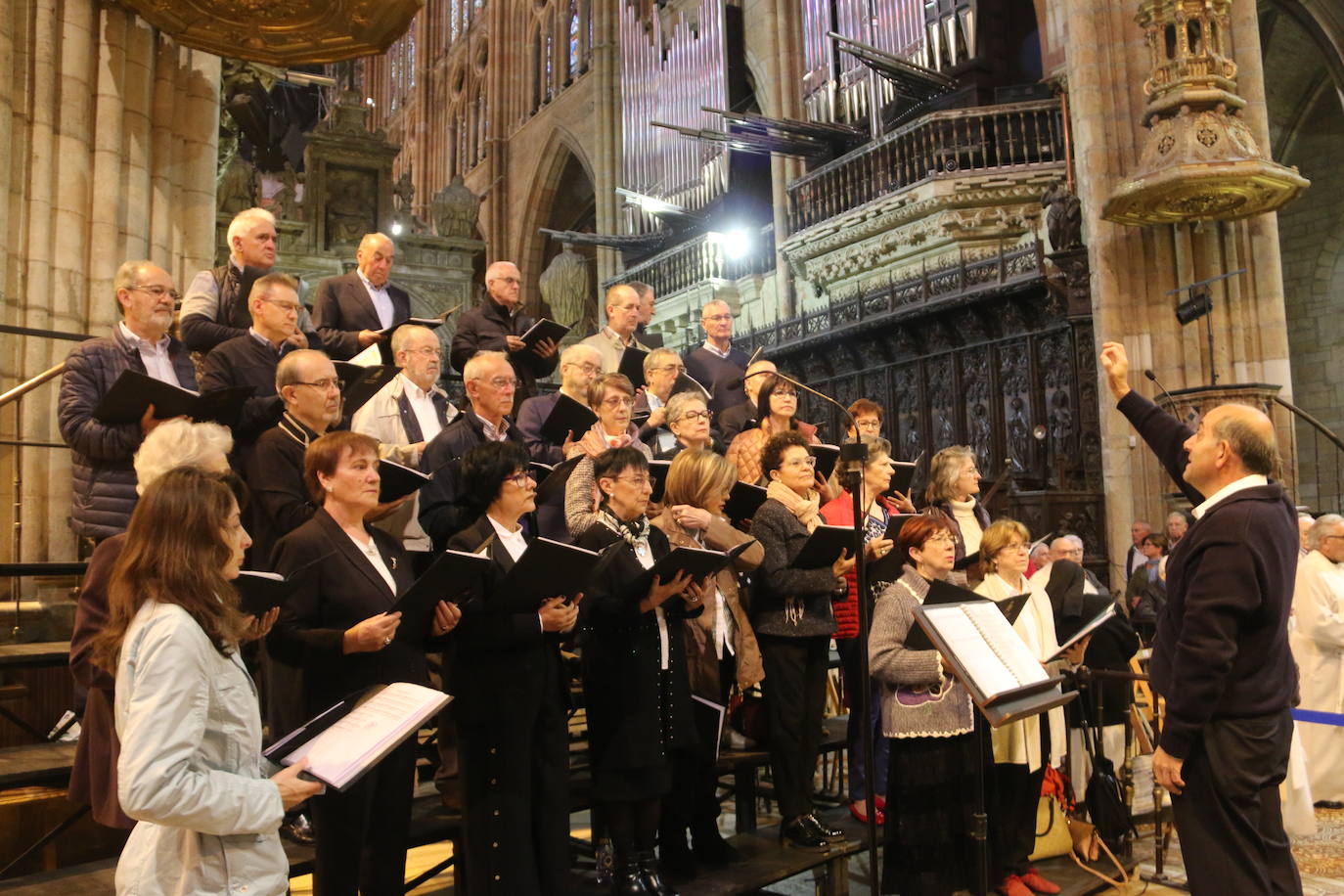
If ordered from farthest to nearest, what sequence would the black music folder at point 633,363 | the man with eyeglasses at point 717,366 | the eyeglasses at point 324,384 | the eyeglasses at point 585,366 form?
the man with eyeglasses at point 717,366, the black music folder at point 633,363, the eyeglasses at point 585,366, the eyeglasses at point 324,384

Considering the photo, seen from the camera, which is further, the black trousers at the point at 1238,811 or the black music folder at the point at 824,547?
the black music folder at the point at 824,547

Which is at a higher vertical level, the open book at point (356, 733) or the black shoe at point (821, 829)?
the open book at point (356, 733)

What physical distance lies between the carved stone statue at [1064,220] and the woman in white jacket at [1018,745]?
5.70m

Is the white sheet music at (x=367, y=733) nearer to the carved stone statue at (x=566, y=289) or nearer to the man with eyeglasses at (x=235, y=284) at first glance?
the man with eyeglasses at (x=235, y=284)

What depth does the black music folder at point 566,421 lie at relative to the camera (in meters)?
3.97

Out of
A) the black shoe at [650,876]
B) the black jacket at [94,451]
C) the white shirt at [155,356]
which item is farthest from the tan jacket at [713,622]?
the white shirt at [155,356]

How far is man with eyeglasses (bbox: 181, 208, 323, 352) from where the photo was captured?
14.1 ft

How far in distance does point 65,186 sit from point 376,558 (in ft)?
12.7

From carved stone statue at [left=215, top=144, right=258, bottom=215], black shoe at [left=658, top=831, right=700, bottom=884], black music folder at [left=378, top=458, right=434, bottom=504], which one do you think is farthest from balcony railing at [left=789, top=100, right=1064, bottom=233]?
black music folder at [left=378, top=458, right=434, bottom=504]

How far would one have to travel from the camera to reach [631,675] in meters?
3.32

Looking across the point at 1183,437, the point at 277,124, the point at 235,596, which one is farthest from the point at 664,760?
the point at 277,124

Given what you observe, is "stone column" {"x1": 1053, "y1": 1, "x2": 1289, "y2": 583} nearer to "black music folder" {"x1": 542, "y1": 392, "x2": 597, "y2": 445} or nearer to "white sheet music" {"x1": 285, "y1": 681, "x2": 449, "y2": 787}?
"black music folder" {"x1": 542, "y1": 392, "x2": 597, "y2": 445}

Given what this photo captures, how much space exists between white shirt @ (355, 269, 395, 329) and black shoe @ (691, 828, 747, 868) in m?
2.68

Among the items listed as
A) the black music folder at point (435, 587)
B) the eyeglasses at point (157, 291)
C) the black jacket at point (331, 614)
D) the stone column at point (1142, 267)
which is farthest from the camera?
the stone column at point (1142, 267)
